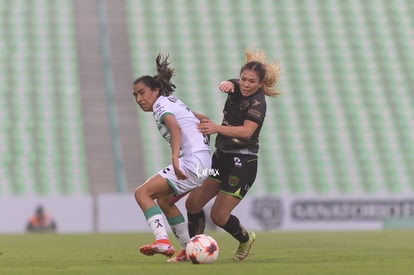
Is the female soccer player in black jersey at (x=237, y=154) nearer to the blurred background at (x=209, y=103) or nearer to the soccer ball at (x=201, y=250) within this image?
the soccer ball at (x=201, y=250)

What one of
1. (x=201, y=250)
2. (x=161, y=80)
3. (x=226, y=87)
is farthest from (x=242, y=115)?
(x=201, y=250)

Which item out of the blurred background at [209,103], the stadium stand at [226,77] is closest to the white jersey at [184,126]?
the blurred background at [209,103]

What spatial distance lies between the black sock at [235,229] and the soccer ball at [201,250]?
2.15ft

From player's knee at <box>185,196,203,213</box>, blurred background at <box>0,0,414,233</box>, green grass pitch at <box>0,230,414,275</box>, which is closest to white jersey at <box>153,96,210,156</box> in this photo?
player's knee at <box>185,196,203,213</box>

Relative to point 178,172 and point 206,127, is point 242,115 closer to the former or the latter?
point 206,127

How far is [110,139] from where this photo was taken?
25.1m

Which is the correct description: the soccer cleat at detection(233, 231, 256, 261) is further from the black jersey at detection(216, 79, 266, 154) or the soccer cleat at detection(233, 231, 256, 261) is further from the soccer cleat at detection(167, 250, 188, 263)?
the black jersey at detection(216, 79, 266, 154)

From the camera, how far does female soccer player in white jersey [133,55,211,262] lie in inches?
348

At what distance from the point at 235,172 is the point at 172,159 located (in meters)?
0.87

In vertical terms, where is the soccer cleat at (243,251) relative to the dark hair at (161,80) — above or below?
below

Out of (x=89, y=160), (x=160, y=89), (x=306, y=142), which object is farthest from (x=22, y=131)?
(x=160, y=89)

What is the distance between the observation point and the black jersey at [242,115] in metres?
9.38

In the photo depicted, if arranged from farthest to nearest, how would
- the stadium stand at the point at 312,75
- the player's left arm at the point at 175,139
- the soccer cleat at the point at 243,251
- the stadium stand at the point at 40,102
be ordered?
the stadium stand at the point at 312,75
the stadium stand at the point at 40,102
the soccer cleat at the point at 243,251
the player's left arm at the point at 175,139

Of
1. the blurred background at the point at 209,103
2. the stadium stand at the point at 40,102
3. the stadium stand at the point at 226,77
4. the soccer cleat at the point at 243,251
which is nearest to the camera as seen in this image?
the soccer cleat at the point at 243,251
